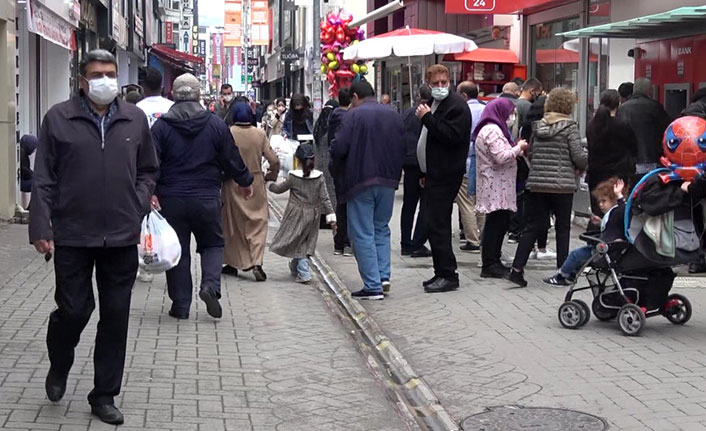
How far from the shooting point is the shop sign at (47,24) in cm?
1587

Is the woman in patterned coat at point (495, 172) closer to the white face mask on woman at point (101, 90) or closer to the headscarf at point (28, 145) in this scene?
the white face mask on woman at point (101, 90)

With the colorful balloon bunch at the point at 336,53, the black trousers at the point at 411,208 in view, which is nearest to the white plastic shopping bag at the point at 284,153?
the black trousers at the point at 411,208

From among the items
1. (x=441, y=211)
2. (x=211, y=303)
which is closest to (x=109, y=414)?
(x=211, y=303)

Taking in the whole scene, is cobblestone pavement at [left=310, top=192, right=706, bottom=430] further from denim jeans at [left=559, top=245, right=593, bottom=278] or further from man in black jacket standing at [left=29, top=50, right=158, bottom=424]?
man in black jacket standing at [left=29, top=50, right=158, bottom=424]

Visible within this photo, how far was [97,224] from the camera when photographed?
5773mm

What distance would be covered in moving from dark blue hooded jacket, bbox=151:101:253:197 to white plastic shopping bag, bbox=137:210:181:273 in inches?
47.6

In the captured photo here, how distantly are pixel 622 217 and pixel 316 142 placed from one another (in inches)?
278

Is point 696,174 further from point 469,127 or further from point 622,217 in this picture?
point 469,127

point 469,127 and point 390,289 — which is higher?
point 469,127

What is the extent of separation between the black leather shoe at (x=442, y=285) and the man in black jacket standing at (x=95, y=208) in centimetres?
459

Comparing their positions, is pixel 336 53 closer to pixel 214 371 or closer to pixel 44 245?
pixel 214 371

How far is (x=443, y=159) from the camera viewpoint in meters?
9.96

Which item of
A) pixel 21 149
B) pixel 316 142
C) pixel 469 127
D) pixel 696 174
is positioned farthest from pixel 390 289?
pixel 21 149

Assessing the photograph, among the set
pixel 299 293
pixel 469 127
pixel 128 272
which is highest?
pixel 469 127
